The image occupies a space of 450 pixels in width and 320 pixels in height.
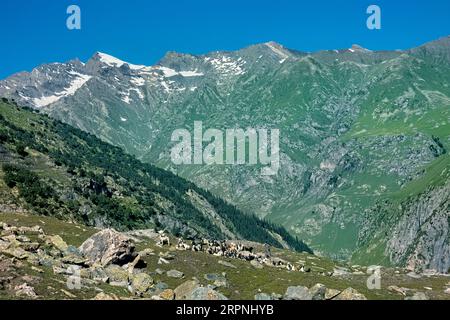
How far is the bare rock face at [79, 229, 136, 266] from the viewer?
125 m

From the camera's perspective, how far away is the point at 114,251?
4970 inches

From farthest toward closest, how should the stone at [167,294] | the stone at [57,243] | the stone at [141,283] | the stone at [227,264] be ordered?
the stone at [227,264], the stone at [57,243], the stone at [141,283], the stone at [167,294]

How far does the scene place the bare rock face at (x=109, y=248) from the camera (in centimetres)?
12512

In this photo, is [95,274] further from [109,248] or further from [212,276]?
[212,276]

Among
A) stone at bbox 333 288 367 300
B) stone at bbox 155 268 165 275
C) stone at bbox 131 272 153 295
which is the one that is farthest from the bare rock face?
stone at bbox 333 288 367 300

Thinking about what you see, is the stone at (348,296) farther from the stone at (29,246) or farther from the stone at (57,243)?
the stone at (29,246)

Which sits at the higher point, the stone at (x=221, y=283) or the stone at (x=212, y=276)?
the stone at (x=212, y=276)

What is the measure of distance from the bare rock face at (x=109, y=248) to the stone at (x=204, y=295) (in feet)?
105

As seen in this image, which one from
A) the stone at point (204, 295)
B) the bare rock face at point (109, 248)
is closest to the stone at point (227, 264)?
the bare rock face at point (109, 248)

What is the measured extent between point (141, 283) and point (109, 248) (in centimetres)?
2150

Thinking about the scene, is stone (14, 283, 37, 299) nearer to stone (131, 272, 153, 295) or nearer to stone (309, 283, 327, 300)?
stone (131, 272, 153, 295)
